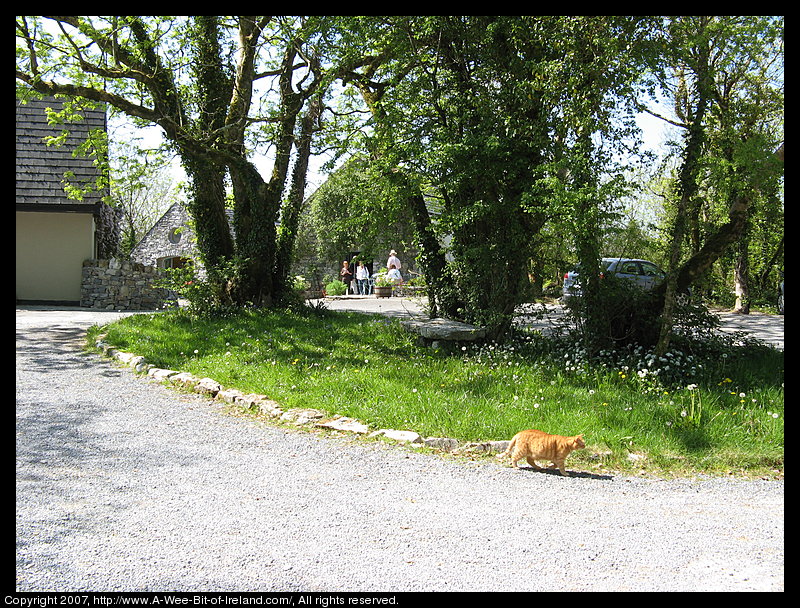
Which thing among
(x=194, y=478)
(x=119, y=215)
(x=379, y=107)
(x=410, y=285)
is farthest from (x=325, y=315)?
(x=119, y=215)

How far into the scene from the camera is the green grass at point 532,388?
6137 millimetres

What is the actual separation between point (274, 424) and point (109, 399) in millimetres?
2429

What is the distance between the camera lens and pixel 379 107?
35.8 feet

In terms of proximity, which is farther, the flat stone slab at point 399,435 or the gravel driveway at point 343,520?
the flat stone slab at point 399,435

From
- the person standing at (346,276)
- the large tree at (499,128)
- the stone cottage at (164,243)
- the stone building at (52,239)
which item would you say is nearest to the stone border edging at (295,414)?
the large tree at (499,128)

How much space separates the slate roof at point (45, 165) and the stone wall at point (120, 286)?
6.69 ft

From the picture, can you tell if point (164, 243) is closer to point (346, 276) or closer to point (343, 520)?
point (346, 276)

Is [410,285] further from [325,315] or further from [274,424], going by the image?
[274,424]

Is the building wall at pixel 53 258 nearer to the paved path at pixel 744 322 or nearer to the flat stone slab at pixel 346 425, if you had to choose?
the paved path at pixel 744 322

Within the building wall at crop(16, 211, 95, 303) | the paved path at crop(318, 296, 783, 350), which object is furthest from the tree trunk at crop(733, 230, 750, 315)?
the building wall at crop(16, 211, 95, 303)

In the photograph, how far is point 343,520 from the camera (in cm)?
440

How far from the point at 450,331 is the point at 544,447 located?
484cm

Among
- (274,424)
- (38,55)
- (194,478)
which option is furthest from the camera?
(38,55)

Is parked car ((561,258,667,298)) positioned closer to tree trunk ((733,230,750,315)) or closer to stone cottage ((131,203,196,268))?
tree trunk ((733,230,750,315))
